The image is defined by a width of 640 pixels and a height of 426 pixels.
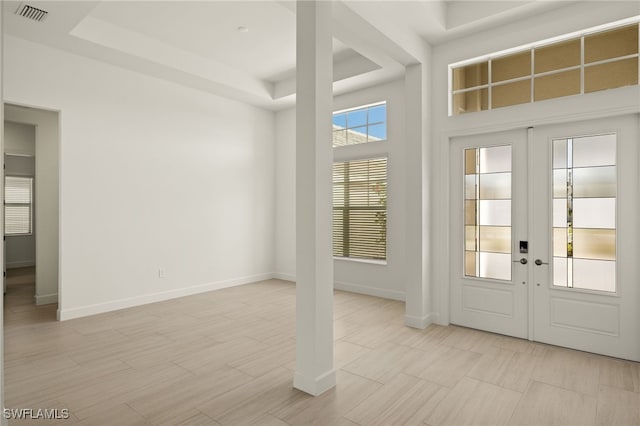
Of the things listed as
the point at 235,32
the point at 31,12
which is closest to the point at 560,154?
the point at 235,32

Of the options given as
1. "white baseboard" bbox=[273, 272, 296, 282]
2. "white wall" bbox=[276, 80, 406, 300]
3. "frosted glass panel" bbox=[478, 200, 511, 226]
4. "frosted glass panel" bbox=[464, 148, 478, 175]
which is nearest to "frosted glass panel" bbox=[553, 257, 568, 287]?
"frosted glass panel" bbox=[478, 200, 511, 226]

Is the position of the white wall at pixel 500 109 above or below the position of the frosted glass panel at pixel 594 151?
above

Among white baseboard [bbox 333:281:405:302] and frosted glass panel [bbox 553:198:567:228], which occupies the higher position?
frosted glass panel [bbox 553:198:567:228]

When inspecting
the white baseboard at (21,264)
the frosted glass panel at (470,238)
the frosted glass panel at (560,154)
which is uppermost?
the frosted glass panel at (560,154)

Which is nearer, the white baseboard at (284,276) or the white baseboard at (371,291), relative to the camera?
the white baseboard at (371,291)

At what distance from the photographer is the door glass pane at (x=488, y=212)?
13.3 ft

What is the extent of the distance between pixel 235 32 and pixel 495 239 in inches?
158

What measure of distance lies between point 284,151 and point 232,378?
4.82m

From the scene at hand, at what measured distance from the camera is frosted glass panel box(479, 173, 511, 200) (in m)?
4.04

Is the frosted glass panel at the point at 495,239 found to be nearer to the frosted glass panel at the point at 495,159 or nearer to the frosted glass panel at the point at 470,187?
the frosted glass panel at the point at 470,187

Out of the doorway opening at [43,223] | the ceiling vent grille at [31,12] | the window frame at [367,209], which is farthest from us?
the window frame at [367,209]

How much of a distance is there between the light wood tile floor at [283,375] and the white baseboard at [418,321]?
12cm

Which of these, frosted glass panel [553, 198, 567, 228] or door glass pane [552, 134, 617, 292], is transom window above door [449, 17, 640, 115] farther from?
frosted glass panel [553, 198, 567, 228]

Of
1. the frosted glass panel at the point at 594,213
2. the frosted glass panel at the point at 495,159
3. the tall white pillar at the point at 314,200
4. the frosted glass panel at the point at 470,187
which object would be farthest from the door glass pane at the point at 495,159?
the tall white pillar at the point at 314,200
